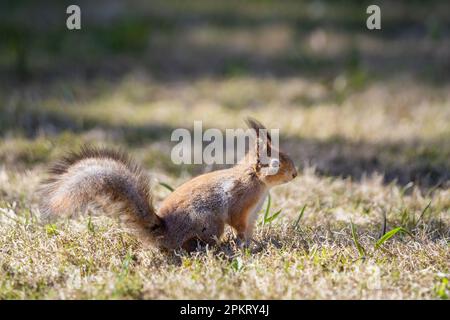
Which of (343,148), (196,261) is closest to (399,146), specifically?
(343,148)

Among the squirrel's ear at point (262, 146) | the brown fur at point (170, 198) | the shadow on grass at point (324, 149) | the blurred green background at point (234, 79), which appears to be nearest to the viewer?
the brown fur at point (170, 198)

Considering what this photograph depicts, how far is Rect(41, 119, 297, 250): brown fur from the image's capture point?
4051 millimetres

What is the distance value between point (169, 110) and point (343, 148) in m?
2.42

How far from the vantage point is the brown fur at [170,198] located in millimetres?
4051

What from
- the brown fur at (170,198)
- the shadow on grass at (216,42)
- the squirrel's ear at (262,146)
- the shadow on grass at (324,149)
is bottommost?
the shadow on grass at (324,149)

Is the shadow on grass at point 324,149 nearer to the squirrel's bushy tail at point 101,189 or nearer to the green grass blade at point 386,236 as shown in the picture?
the green grass blade at point 386,236

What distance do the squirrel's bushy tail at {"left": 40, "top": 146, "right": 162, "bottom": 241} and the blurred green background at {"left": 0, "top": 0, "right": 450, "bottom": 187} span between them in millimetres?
2185

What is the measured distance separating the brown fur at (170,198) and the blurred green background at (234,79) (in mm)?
1943

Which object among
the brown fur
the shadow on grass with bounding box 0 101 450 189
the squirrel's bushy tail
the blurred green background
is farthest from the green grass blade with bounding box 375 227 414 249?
the blurred green background

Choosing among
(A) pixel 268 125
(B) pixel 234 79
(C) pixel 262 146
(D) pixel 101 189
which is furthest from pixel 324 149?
(D) pixel 101 189

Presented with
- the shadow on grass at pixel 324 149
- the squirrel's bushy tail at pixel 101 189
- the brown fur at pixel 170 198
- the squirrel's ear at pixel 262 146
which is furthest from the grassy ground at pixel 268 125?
the squirrel's ear at pixel 262 146

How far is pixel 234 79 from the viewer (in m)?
9.60

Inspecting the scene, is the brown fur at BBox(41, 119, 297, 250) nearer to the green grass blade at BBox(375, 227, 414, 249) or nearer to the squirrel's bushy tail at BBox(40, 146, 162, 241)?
the squirrel's bushy tail at BBox(40, 146, 162, 241)

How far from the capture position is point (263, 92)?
914cm
